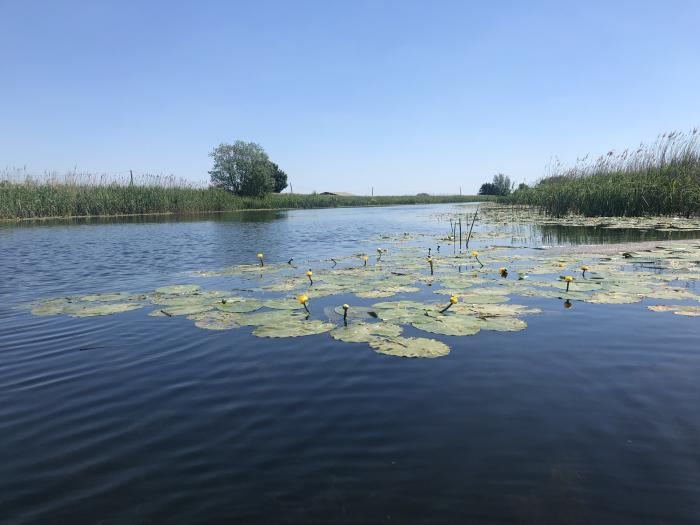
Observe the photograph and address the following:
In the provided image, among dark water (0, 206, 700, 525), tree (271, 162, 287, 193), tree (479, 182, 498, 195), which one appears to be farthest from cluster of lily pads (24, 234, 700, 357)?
tree (479, 182, 498, 195)

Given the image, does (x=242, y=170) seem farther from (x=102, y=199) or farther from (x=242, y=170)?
(x=102, y=199)

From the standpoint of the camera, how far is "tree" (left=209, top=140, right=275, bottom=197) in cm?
5462

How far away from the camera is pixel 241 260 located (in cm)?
1152

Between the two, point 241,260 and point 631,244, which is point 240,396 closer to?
point 241,260

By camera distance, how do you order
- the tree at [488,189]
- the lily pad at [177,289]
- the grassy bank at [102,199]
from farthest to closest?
the tree at [488,189] < the grassy bank at [102,199] < the lily pad at [177,289]

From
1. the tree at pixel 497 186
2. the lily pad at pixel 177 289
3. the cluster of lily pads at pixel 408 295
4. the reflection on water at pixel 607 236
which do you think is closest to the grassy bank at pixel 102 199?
the cluster of lily pads at pixel 408 295

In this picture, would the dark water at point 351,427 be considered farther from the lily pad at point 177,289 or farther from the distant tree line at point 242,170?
the distant tree line at point 242,170

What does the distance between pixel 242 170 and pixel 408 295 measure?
51.9 meters

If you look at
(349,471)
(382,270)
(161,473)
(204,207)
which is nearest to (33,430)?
(161,473)

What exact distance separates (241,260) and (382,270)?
4356 millimetres

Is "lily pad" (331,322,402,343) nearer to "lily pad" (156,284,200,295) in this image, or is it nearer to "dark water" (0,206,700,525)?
"dark water" (0,206,700,525)

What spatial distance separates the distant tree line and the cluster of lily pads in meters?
46.1

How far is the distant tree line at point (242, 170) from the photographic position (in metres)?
54.6

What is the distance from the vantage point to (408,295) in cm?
675
